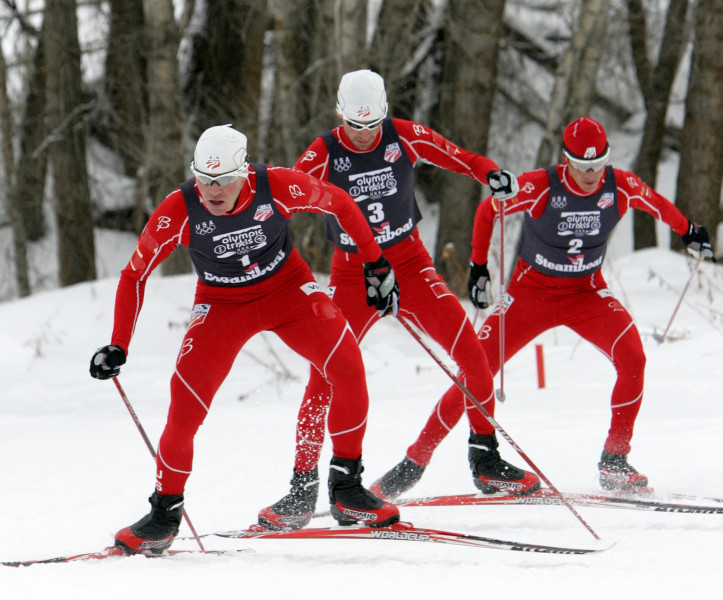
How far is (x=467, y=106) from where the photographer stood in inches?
408

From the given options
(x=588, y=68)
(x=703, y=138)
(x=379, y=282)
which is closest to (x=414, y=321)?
(x=379, y=282)

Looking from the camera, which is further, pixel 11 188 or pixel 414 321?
pixel 11 188

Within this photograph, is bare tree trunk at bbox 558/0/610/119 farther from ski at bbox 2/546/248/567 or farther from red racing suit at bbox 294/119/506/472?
ski at bbox 2/546/248/567

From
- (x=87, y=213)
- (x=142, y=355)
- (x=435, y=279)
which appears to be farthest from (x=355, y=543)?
(x=87, y=213)

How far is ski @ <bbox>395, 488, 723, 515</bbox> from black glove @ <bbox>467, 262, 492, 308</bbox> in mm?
1046

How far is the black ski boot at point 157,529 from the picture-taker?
4.14 meters

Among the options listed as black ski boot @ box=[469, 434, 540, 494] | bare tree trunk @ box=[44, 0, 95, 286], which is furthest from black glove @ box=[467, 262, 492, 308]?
bare tree trunk @ box=[44, 0, 95, 286]

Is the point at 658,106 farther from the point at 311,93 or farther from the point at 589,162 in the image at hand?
the point at 589,162

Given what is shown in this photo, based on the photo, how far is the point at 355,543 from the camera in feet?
14.1

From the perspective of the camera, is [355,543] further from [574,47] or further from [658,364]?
[574,47]

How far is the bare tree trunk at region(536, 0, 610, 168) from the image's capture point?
9.72 m

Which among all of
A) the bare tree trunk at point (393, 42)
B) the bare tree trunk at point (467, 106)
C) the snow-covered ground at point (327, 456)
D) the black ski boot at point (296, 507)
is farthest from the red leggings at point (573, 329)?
the bare tree trunk at point (393, 42)

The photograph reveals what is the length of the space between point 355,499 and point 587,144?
7.08 feet

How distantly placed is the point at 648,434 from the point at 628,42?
40.8ft
